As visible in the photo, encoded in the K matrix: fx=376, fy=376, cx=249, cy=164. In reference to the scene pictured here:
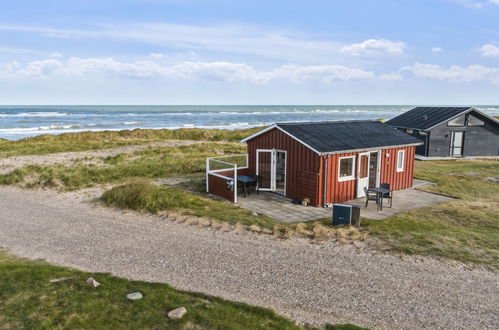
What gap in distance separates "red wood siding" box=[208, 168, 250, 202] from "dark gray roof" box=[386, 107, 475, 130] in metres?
17.1

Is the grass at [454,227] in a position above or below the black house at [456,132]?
below

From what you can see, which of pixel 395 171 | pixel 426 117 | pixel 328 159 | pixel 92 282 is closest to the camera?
pixel 92 282

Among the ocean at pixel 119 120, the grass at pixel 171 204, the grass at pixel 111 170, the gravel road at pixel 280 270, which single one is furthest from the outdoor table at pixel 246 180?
the ocean at pixel 119 120

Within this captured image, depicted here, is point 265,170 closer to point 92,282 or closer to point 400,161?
point 400,161

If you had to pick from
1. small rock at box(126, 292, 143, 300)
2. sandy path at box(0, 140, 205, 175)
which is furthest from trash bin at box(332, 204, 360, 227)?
sandy path at box(0, 140, 205, 175)

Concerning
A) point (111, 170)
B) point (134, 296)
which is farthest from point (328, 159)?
point (111, 170)

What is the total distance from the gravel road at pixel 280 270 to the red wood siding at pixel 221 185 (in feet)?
12.5

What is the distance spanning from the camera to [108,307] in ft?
22.0

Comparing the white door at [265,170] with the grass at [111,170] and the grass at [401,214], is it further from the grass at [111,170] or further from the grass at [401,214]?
the grass at [111,170]

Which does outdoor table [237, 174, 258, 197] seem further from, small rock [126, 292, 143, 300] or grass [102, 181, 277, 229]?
small rock [126, 292, 143, 300]

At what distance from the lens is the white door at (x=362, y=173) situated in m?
15.2

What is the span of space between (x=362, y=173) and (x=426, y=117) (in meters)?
16.6

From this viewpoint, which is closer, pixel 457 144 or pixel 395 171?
pixel 395 171

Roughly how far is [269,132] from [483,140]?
21438 millimetres
